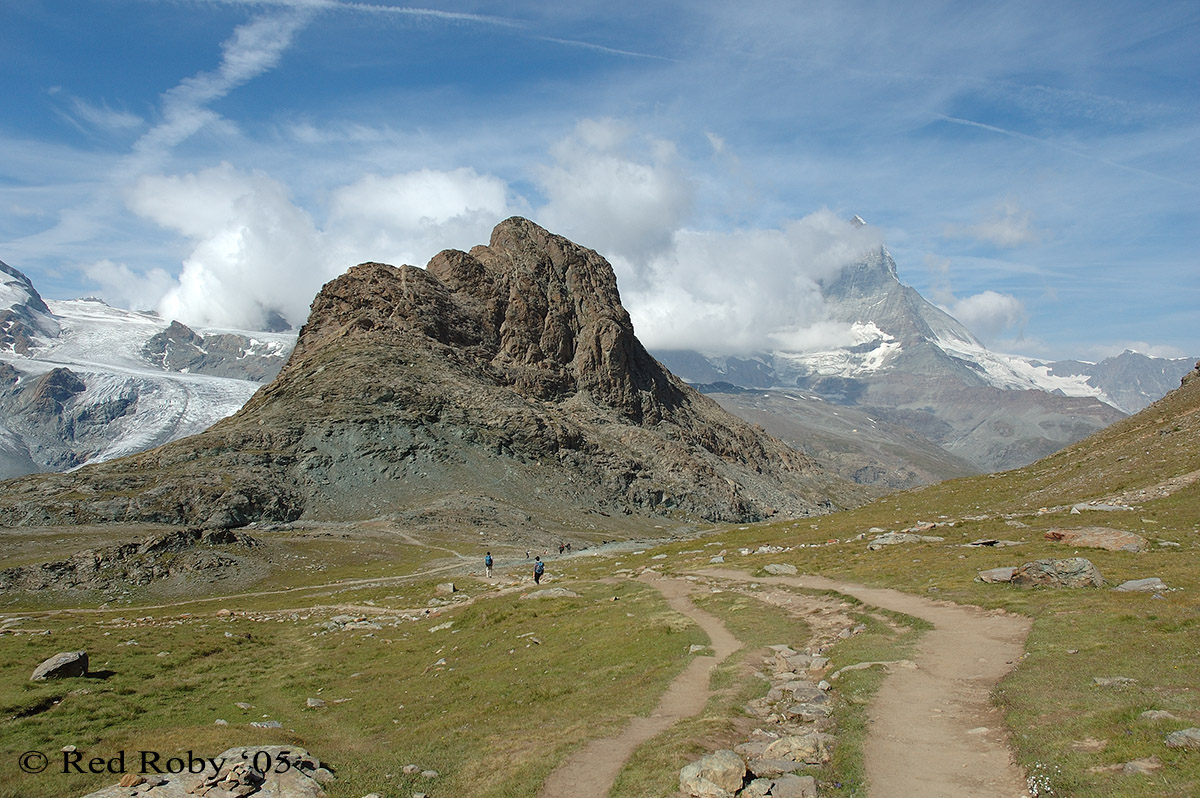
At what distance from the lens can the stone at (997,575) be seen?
3584cm

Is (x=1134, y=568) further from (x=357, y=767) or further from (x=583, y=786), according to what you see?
(x=357, y=767)

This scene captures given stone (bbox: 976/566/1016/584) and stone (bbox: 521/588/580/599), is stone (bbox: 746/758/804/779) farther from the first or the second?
stone (bbox: 521/588/580/599)

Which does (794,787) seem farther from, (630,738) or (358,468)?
(358,468)

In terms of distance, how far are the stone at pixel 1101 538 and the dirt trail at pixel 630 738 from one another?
82.5 ft

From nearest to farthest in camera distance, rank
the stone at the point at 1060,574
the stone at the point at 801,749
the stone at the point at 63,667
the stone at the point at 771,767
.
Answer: the stone at the point at 771,767
the stone at the point at 801,749
the stone at the point at 63,667
the stone at the point at 1060,574

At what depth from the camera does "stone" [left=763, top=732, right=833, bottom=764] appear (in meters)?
18.3

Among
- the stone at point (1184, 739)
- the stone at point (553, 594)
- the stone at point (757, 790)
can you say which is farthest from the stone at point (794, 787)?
the stone at point (553, 594)

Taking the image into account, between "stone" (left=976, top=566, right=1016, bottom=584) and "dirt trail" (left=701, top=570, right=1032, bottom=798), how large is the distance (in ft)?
17.7

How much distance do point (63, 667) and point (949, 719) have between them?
36.6m

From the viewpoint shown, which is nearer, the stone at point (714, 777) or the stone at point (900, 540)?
the stone at point (714, 777)

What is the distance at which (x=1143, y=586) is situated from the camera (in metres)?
29.8

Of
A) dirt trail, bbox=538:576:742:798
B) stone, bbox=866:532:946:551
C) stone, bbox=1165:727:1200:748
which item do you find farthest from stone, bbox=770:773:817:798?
stone, bbox=866:532:946:551

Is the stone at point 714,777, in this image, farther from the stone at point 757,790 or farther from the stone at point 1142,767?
the stone at point 1142,767

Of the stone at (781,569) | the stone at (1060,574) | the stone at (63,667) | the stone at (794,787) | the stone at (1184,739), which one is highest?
the stone at (1060,574)
